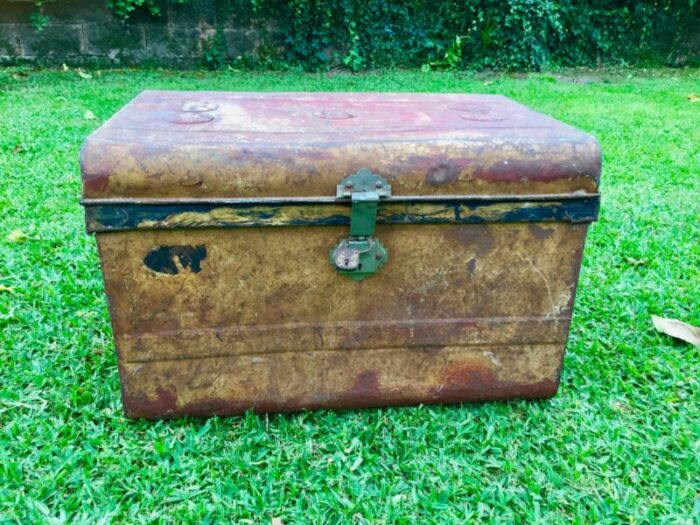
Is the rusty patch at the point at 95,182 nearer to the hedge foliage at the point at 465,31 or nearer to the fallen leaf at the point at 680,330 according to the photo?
the fallen leaf at the point at 680,330

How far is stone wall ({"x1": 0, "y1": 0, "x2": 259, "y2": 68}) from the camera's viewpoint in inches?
261

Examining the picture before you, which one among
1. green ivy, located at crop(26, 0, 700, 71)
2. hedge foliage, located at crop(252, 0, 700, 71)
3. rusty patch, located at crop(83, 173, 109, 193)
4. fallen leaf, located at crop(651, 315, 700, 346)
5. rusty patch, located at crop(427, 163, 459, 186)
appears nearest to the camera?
rusty patch, located at crop(83, 173, 109, 193)

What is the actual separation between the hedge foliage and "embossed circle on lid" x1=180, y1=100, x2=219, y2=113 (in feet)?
18.3

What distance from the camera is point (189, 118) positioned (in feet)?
5.39

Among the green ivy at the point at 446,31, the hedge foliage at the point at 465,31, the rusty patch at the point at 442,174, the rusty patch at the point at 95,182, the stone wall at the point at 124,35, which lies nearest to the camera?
the rusty patch at the point at 95,182

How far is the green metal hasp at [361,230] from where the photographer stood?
1415 mm

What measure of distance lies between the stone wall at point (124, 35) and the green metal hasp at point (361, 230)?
20.6ft

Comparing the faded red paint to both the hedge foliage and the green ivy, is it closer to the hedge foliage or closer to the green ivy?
the green ivy

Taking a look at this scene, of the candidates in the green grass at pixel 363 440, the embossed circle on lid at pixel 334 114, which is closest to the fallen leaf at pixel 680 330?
the green grass at pixel 363 440

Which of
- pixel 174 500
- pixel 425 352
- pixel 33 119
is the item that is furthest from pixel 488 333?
pixel 33 119

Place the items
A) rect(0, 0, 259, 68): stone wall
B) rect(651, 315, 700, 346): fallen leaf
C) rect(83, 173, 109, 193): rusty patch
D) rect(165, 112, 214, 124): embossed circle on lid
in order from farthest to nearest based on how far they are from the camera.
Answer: rect(0, 0, 259, 68): stone wall < rect(651, 315, 700, 346): fallen leaf < rect(165, 112, 214, 124): embossed circle on lid < rect(83, 173, 109, 193): rusty patch

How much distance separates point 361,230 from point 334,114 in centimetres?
48

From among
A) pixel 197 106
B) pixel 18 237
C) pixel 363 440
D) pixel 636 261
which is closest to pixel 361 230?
pixel 363 440

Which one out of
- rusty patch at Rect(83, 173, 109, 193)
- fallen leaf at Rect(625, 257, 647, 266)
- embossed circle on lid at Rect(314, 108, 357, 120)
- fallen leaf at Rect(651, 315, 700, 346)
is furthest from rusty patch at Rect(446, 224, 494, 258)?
fallen leaf at Rect(625, 257, 647, 266)
